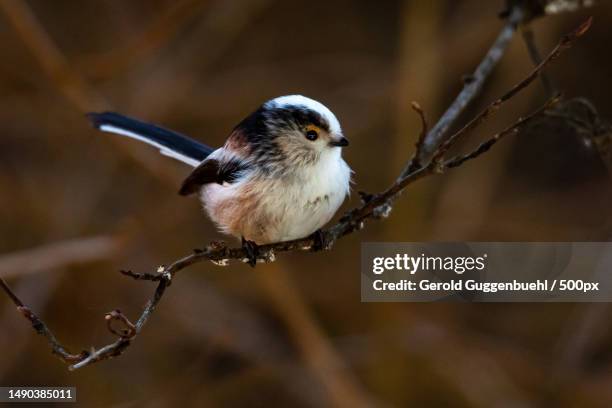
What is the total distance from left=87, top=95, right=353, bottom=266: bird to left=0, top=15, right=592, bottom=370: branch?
0.23 ft

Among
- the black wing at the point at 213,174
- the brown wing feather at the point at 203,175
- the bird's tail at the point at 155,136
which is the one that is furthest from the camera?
the bird's tail at the point at 155,136

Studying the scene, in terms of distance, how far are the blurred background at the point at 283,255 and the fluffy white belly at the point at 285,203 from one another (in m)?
1.43

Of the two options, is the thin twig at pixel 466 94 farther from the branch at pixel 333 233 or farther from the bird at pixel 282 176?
the bird at pixel 282 176

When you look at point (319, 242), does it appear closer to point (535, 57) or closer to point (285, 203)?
point (285, 203)

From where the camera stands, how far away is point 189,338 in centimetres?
455

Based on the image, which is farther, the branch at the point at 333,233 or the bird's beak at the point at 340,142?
the bird's beak at the point at 340,142

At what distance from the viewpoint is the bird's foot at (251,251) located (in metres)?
2.20

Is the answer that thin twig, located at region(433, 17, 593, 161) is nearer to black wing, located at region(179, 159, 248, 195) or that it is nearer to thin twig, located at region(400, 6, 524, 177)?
thin twig, located at region(400, 6, 524, 177)

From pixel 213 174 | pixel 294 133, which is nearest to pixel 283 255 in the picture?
pixel 213 174

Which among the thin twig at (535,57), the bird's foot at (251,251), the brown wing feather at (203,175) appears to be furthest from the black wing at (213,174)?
the thin twig at (535,57)

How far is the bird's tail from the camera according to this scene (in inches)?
106

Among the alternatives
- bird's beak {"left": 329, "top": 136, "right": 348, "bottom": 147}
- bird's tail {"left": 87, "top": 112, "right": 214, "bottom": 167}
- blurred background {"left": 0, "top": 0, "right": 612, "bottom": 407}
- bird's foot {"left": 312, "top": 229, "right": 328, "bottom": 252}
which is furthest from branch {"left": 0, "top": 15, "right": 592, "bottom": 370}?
blurred background {"left": 0, "top": 0, "right": 612, "bottom": 407}

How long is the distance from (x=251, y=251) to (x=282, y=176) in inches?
9.1

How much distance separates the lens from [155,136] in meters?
2.71
